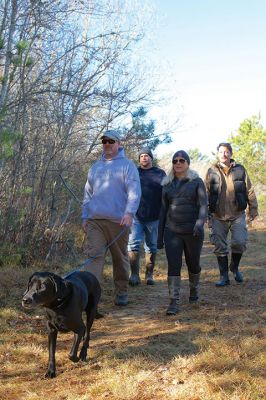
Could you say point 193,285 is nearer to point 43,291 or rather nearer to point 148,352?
point 148,352

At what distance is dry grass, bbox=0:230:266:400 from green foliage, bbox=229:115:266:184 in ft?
57.7

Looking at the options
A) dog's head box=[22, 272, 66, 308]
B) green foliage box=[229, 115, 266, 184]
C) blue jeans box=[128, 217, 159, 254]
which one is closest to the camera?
dog's head box=[22, 272, 66, 308]

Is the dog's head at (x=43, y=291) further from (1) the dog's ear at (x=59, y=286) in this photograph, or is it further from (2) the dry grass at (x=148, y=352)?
(2) the dry grass at (x=148, y=352)

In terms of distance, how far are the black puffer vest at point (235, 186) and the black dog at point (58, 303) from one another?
332 centimetres

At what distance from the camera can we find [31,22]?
7297mm

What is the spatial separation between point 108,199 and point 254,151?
1980cm

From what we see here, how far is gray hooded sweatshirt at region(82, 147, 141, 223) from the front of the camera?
530 cm

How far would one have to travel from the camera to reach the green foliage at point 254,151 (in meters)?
23.1

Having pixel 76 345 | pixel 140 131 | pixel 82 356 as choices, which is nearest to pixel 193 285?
pixel 82 356

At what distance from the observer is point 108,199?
531 centimetres

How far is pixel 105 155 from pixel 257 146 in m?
19.8

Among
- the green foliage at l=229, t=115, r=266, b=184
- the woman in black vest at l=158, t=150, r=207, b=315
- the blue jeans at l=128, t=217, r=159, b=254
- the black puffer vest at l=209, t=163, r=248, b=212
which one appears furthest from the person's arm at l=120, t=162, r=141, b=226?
the green foliage at l=229, t=115, r=266, b=184

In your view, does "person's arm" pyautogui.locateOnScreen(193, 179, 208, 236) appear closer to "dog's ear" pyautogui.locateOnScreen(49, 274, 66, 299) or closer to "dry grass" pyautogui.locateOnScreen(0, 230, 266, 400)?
"dry grass" pyautogui.locateOnScreen(0, 230, 266, 400)

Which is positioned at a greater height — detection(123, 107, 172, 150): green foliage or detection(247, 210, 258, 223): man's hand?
detection(123, 107, 172, 150): green foliage
